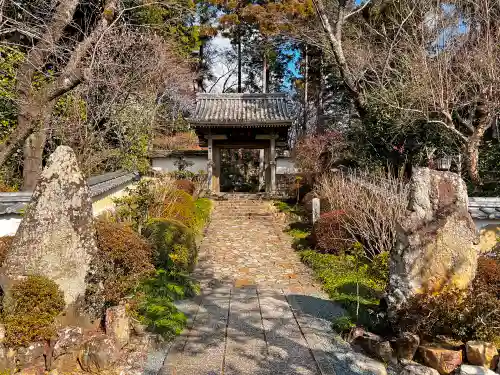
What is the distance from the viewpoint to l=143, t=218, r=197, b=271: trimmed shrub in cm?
583

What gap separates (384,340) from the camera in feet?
11.6

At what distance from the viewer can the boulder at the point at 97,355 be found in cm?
313

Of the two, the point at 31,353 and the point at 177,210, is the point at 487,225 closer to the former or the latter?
the point at 177,210

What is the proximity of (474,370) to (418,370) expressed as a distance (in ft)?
1.41

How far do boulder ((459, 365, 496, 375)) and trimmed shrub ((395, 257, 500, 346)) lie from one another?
0.35 meters

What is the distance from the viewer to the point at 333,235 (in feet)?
25.6

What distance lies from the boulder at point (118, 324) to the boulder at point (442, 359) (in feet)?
9.23

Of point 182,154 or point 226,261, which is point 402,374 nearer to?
point 226,261

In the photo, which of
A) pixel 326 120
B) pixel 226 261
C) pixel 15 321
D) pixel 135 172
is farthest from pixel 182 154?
pixel 15 321

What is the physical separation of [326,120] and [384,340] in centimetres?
2232

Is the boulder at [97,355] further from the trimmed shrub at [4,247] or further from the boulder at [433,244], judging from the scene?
the boulder at [433,244]

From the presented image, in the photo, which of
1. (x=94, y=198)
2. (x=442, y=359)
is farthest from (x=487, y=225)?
(x=94, y=198)

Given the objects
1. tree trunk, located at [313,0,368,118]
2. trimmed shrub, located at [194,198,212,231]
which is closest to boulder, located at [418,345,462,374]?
trimmed shrub, located at [194,198,212,231]

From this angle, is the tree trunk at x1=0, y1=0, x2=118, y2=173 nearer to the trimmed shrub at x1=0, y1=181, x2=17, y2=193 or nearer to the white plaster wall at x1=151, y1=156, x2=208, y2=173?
the trimmed shrub at x1=0, y1=181, x2=17, y2=193
